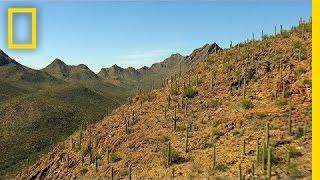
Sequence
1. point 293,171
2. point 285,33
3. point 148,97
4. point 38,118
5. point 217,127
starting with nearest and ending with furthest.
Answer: point 293,171
point 217,127
point 148,97
point 285,33
point 38,118

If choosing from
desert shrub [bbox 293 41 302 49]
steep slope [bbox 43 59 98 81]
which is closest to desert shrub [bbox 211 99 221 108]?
desert shrub [bbox 293 41 302 49]

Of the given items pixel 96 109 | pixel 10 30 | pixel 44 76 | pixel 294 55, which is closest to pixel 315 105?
pixel 10 30

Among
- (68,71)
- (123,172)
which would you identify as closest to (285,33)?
(123,172)

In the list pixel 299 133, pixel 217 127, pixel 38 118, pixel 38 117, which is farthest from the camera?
pixel 38 117

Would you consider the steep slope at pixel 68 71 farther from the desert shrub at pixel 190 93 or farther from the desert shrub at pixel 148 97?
the desert shrub at pixel 190 93

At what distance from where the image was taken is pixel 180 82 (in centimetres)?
3023

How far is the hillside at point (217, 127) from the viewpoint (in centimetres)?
1856

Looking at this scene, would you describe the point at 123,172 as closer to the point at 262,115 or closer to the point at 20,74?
the point at 262,115

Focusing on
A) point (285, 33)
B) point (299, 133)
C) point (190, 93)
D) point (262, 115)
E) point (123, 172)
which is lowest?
point (123, 172)

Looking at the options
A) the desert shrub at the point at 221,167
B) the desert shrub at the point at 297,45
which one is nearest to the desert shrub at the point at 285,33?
the desert shrub at the point at 297,45

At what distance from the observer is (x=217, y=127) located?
72.9 ft

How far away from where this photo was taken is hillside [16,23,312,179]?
18.6 metres

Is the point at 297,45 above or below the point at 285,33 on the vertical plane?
below

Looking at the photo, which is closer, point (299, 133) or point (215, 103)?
point (299, 133)
